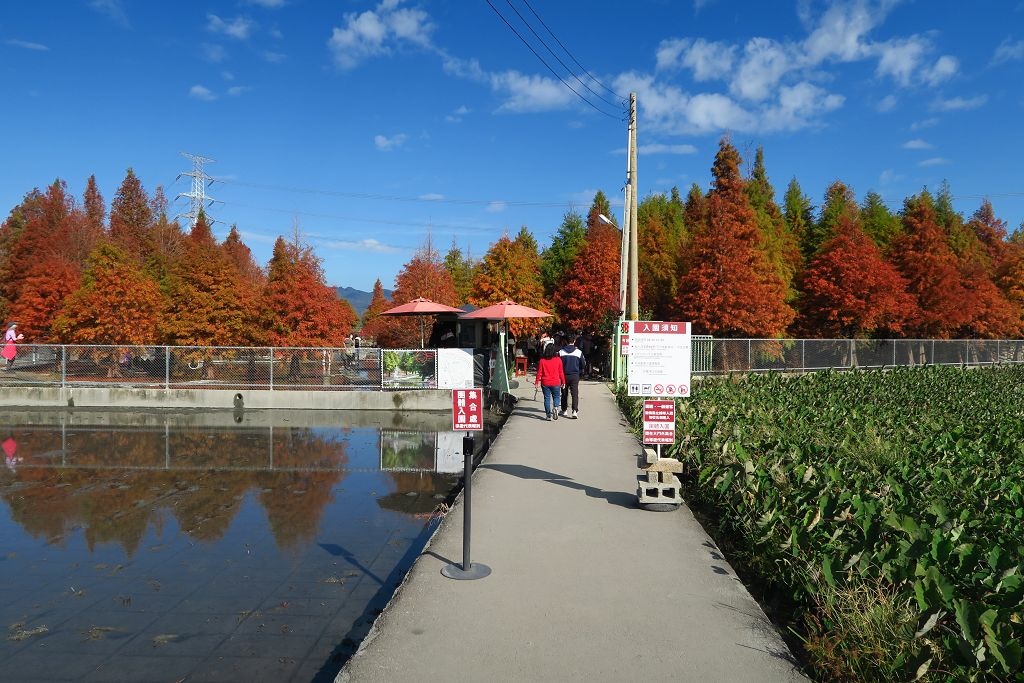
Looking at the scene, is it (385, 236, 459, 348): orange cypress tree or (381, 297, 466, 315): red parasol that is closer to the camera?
(381, 297, 466, 315): red parasol

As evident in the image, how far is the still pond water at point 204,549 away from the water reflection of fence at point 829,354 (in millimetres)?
14604

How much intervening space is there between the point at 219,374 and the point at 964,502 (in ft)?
64.8

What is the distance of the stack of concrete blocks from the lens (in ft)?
26.8

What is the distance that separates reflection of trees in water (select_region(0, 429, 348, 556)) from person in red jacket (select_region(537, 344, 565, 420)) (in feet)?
14.3

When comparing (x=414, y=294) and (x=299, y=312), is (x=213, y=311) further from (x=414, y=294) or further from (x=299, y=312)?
(x=414, y=294)

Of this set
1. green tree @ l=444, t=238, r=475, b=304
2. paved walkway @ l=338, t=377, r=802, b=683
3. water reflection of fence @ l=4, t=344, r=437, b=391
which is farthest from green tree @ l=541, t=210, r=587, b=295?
paved walkway @ l=338, t=377, r=802, b=683

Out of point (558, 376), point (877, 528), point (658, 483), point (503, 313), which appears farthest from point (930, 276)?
point (877, 528)

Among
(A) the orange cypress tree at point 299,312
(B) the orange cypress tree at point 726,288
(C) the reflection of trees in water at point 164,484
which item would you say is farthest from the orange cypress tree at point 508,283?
(C) the reflection of trees in water at point 164,484

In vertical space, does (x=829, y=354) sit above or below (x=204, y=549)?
above

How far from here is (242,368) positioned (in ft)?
70.8

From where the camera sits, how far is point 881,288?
33.2 metres

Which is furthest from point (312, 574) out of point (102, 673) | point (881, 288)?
point (881, 288)

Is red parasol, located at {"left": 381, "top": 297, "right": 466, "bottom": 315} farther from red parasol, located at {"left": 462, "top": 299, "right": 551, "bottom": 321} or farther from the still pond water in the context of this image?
the still pond water

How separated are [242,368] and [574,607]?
1837 centimetres
